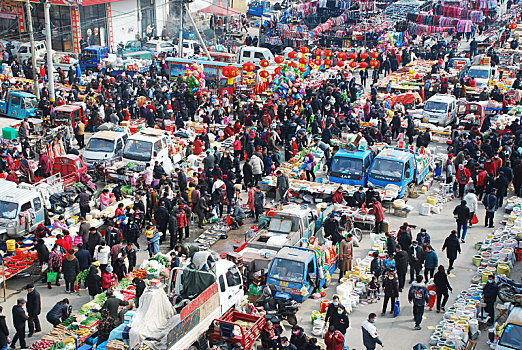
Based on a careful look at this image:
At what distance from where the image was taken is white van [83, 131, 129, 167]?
93.5ft

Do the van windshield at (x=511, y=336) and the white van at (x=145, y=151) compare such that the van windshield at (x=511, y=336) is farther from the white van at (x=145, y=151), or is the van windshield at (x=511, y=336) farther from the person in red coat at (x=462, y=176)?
the white van at (x=145, y=151)

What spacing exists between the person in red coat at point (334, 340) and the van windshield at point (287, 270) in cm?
277

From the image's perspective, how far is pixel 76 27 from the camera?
52.5 m

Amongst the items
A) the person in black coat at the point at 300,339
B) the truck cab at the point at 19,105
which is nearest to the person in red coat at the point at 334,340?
the person in black coat at the point at 300,339

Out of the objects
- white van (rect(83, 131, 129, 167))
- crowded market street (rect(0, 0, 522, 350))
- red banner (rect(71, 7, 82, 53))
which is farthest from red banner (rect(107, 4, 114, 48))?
white van (rect(83, 131, 129, 167))

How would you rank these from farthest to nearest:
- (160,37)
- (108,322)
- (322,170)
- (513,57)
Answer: (160,37) < (513,57) < (322,170) < (108,322)

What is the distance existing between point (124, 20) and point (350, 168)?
117ft

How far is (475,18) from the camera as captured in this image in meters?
62.9

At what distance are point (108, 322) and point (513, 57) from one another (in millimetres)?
41600

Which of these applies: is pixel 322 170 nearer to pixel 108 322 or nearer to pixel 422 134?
pixel 422 134

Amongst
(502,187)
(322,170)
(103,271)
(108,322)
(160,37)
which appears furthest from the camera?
(160,37)

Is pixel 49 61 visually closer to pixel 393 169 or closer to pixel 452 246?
pixel 393 169

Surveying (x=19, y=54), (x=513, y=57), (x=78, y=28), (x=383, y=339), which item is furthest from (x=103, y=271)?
(x=513, y=57)

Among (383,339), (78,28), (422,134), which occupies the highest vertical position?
(78,28)
